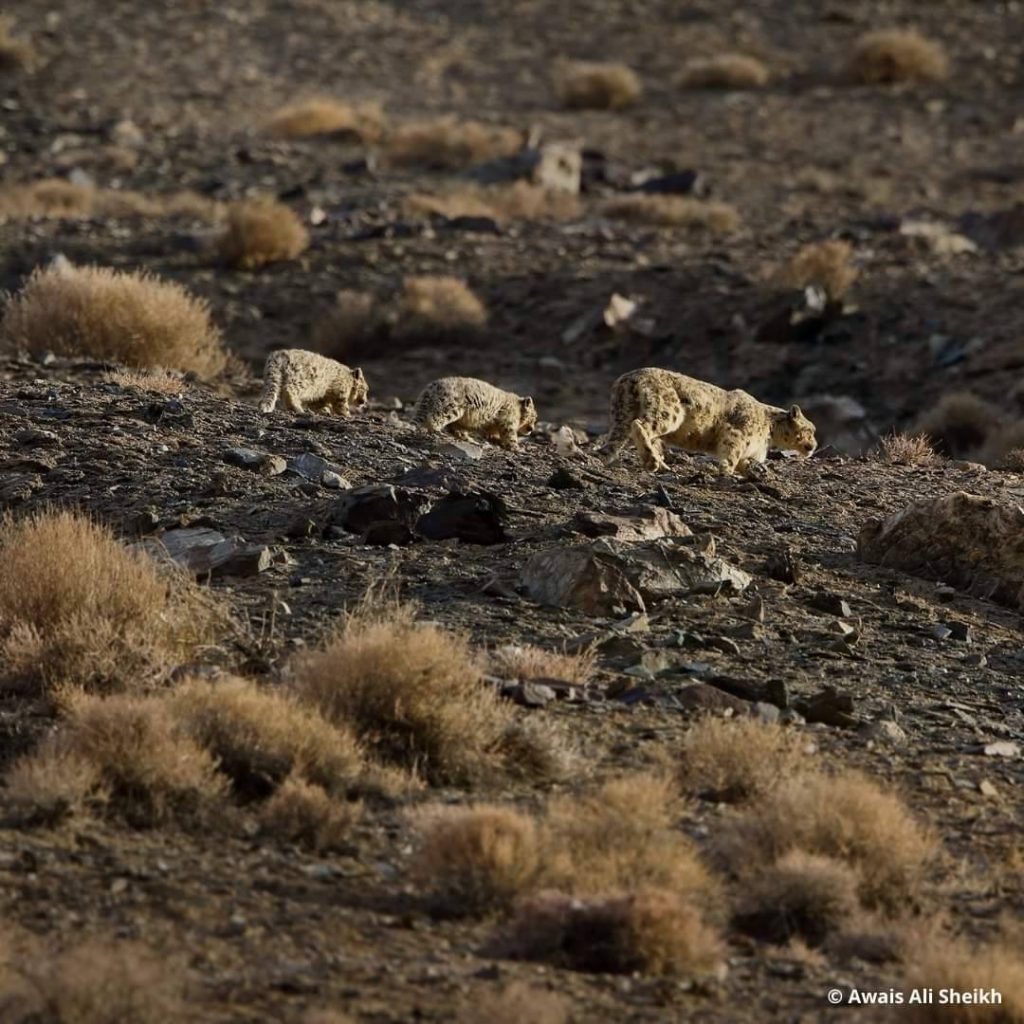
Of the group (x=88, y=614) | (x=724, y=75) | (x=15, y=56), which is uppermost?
(x=88, y=614)

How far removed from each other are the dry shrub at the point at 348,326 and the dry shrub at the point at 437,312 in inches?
9.9

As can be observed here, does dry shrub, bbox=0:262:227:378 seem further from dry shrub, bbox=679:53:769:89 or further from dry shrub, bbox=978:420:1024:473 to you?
dry shrub, bbox=679:53:769:89

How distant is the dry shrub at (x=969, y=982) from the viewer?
790 cm

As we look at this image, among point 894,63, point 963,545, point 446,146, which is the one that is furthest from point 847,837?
point 894,63

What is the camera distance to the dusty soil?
8.47m

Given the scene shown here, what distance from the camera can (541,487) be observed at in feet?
44.7

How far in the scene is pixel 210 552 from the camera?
12.1 m

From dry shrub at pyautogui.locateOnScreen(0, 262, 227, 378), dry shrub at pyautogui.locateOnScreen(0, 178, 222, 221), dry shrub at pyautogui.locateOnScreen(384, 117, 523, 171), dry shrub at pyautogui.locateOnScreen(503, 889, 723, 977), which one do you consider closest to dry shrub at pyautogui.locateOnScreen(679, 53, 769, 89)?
dry shrub at pyautogui.locateOnScreen(384, 117, 523, 171)

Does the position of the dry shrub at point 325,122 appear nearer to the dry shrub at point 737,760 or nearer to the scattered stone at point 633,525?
the scattered stone at point 633,525

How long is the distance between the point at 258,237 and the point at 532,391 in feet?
16.9

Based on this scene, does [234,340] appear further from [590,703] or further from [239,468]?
A: [590,703]

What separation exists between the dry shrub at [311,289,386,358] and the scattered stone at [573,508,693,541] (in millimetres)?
11916

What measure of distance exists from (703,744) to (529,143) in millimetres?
24768

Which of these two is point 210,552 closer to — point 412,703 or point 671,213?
point 412,703
